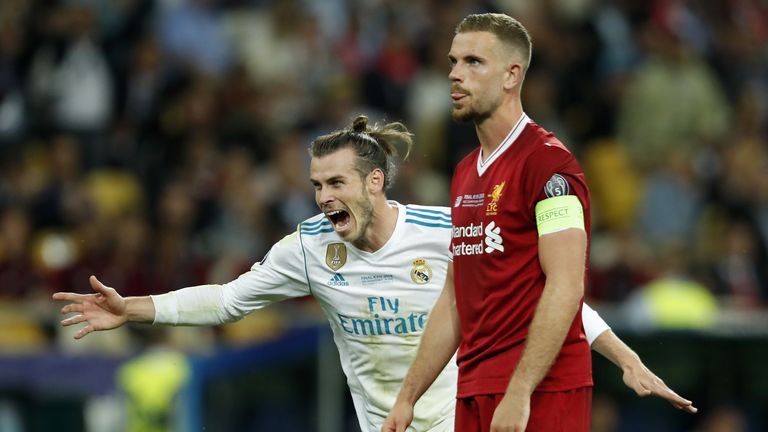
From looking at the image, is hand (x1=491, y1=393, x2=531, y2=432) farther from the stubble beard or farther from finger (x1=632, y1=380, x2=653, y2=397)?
the stubble beard

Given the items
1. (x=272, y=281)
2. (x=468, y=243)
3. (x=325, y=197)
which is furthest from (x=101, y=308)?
(x=468, y=243)

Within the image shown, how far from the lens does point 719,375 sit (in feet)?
38.8

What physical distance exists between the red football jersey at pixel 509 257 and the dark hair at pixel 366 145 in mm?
1009

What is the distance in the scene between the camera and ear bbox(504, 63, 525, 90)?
225 inches

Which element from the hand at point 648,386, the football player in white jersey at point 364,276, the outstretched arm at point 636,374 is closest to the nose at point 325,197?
the football player in white jersey at point 364,276

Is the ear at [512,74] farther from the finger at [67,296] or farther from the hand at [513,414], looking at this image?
the finger at [67,296]

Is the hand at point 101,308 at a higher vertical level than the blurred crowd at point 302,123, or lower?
lower

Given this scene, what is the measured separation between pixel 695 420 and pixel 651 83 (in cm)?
375

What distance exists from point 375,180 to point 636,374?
62.8 inches

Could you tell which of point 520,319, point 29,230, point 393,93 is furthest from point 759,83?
point 520,319

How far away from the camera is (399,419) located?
19.5 feet

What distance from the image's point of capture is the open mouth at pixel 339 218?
6.66 metres

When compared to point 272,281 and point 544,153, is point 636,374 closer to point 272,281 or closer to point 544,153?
point 544,153

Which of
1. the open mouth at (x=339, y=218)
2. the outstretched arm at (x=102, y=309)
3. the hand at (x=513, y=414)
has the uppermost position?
the open mouth at (x=339, y=218)
